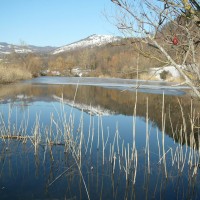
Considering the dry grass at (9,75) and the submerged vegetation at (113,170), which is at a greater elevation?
the dry grass at (9,75)

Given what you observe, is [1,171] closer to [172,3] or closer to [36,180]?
[36,180]

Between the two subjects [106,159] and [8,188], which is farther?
[106,159]

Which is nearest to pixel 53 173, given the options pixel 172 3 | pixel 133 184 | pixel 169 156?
pixel 133 184

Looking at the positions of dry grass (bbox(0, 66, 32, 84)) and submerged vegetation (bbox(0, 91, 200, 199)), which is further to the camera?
dry grass (bbox(0, 66, 32, 84))

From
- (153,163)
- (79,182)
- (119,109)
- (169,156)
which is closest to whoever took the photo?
(79,182)

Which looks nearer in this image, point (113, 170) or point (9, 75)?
point (113, 170)

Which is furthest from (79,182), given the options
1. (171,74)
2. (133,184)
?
(171,74)

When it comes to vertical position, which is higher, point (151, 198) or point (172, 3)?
point (172, 3)

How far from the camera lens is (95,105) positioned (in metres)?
14.6

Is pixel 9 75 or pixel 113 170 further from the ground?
pixel 9 75

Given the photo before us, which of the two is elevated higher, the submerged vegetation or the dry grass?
the dry grass

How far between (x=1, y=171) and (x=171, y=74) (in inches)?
1259

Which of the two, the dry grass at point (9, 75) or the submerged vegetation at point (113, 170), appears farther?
the dry grass at point (9, 75)

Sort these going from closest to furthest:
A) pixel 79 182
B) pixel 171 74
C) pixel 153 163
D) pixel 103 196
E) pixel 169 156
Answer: pixel 103 196
pixel 79 182
pixel 153 163
pixel 169 156
pixel 171 74
